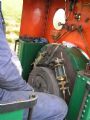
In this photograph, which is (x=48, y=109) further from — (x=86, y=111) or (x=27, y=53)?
(x=27, y=53)

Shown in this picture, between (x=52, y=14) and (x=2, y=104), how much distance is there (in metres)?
2.02

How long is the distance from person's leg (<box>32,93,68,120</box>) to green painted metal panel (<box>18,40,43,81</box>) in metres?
1.39

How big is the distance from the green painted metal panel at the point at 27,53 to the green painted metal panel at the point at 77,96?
3.76 feet

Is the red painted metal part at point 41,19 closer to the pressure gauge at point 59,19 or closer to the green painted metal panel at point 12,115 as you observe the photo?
the pressure gauge at point 59,19

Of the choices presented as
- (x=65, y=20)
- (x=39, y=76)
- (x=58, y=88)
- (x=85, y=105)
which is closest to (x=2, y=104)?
(x=85, y=105)

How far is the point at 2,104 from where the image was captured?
120cm

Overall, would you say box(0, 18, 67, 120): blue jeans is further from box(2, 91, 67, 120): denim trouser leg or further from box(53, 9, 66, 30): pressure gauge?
box(53, 9, 66, 30): pressure gauge

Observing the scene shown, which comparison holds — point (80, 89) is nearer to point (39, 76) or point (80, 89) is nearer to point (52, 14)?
point (39, 76)

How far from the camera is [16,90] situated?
1.41 m

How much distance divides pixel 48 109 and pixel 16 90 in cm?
27

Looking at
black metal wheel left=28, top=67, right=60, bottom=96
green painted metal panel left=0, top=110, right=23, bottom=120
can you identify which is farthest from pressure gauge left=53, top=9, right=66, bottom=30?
green painted metal panel left=0, top=110, right=23, bottom=120

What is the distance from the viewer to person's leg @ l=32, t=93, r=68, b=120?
4.96ft

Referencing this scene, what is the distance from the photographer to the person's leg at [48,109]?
151cm

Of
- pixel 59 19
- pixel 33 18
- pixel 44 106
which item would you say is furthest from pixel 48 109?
pixel 33 18
